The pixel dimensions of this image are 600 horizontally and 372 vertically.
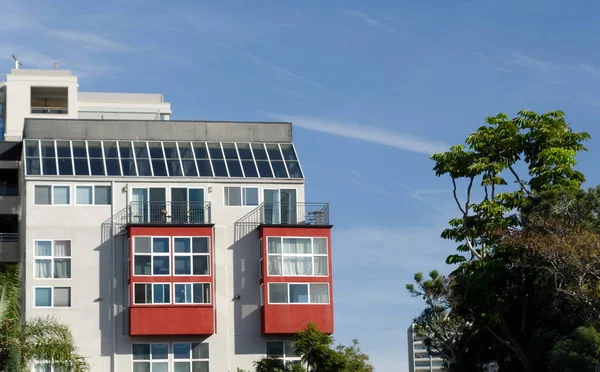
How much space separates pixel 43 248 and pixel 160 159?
7608mm

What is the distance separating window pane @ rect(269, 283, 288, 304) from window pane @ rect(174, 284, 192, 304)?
386cm

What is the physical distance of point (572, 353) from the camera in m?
47.6

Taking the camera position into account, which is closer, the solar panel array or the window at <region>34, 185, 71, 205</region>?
the window at <region>34, 185, 71, 205</region>

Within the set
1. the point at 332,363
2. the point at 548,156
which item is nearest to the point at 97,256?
the point at 332,363

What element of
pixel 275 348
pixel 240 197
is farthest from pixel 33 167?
pixel 275 348

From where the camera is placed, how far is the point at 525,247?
52281mm

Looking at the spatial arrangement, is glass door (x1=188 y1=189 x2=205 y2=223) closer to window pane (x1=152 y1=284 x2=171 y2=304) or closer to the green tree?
window pane (x1=152 y1=284 x2=171 y2=304)

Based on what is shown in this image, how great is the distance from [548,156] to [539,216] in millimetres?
4955

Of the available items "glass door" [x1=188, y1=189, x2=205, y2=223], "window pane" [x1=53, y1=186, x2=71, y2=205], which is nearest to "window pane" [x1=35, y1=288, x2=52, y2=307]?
"window pane" [x1=53, y1=186, x2=71, y2=205]

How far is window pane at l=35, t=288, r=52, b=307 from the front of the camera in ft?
189

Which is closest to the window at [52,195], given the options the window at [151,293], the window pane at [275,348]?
the window at [151,293]

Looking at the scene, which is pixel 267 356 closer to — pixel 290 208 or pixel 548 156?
pixel 290 208

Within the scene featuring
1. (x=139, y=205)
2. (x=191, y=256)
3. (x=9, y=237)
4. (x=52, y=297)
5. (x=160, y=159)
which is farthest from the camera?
(x=9, y=237)

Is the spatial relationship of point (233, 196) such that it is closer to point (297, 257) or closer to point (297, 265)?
point (297, 257)
